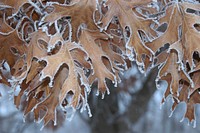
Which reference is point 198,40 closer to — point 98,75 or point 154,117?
point 98,75

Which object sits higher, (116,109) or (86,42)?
(86,42)

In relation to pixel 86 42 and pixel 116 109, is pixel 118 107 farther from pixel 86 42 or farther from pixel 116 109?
pixel 86 42

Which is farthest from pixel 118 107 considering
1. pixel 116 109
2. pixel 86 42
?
pixel 86 42

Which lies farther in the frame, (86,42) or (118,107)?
(118,107)

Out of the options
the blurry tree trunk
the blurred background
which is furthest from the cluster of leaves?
the blurry tree trunk

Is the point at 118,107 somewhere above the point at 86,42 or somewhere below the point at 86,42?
below

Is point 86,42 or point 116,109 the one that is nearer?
point 86,42

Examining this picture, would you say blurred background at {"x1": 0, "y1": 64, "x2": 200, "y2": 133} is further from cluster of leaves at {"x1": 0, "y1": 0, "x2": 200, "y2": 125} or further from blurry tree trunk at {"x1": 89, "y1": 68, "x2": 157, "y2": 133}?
cluster of leaves at {"x1": 0, "y1": 0, "x2": 200, "y2": 125}
